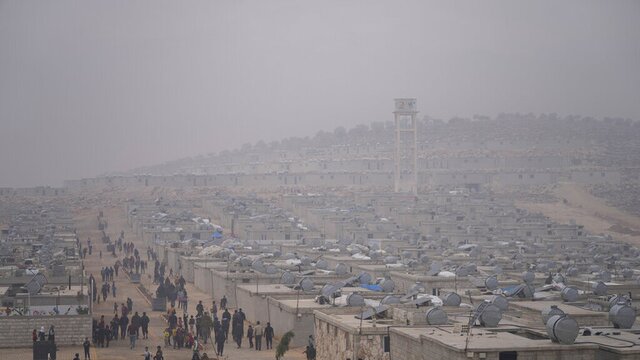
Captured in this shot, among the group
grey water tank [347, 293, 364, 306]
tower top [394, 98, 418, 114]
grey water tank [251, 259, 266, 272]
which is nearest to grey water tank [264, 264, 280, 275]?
grey water tank [251, 259, 266, 272]

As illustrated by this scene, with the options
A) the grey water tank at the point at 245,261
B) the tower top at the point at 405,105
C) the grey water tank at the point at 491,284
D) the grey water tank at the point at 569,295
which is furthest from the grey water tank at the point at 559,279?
the tower top at the point at 405,105

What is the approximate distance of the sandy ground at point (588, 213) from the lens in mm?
80500

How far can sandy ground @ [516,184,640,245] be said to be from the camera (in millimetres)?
80500

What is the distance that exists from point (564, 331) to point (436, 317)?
4128 mm

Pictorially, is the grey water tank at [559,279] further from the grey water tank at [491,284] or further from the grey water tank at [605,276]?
the grey water tank at [491,284]

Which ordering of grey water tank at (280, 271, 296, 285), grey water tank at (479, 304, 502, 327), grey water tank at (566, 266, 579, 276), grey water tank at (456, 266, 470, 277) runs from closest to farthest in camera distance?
grey water tank at (479, 304, 502, 327)
grey water tank at (280, 271, 296, 285)
grey water tank at (456, 266, 470, 277)
grey water tank at (566, 266, 579, 276)

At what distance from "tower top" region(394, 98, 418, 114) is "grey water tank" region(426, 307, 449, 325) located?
74.7 meters

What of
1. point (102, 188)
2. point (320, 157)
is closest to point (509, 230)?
point (102, 188)

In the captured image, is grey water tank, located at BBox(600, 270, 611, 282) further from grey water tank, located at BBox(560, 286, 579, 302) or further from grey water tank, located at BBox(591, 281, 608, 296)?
grey water tank, located at BBox(560, 286, 579, 302)

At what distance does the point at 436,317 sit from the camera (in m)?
22.7

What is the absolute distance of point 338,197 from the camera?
8906cm

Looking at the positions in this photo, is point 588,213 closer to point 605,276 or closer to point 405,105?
point 405,105

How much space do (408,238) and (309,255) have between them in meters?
10.4

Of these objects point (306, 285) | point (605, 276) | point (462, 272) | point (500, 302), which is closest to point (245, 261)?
point (462, 272)
